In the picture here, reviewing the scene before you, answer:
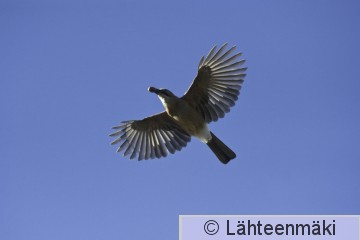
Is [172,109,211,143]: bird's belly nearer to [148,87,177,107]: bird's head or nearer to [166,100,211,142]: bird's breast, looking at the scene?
[166,100,211,142]: bird's breast

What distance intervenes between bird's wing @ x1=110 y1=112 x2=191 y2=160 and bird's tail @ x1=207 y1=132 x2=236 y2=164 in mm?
550

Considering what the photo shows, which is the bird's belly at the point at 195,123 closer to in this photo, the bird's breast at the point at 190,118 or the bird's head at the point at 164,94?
the bird's breast at the point at 190,118

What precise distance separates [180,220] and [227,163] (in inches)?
45.0

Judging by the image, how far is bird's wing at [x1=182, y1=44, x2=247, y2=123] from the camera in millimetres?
8922

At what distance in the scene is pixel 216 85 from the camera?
9.00 meters

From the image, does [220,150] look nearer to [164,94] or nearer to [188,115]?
[188,115]

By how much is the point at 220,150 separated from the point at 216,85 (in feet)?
3.01

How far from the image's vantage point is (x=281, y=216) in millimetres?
7988

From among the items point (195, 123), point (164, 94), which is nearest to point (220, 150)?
point (195, 123)

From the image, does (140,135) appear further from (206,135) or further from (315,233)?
(315,233)

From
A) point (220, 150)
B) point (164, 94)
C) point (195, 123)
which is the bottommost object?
point (220, 150)

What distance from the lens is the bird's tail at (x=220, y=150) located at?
28.9 feet

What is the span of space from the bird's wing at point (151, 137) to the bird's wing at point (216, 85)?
529 mm

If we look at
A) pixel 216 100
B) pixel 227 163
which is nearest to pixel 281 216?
pixel 227 163
